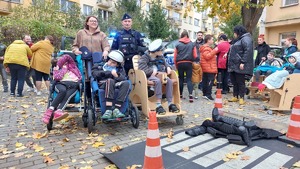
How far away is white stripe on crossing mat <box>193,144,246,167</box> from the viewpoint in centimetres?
347

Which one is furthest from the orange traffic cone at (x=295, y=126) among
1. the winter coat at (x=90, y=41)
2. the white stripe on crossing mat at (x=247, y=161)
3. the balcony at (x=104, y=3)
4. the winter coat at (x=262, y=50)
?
the balcony at (x=104, y=3)

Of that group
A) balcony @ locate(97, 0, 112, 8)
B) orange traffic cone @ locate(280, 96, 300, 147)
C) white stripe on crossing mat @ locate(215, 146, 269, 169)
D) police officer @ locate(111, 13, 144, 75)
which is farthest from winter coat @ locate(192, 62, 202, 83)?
balcony @ locate(97, 0, 112, 8)

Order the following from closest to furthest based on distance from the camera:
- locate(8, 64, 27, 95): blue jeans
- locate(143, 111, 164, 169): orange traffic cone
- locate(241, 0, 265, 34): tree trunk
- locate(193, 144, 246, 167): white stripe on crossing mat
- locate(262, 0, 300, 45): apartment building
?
locate(143, 111, 164, 169): orange traffic cone
locate(193, 144, 246, 167): white stripe on crossing mat
locate(8, 64, 27, 95): blue jeans
locate(241, 0, 265, 34): tree trunk
locate(262, 0, 300, 45): apartment building

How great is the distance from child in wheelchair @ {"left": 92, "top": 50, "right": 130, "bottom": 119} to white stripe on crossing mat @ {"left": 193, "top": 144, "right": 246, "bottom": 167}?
173 cm

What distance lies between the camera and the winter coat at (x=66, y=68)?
16.2 ft

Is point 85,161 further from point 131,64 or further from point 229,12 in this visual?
point 229,12

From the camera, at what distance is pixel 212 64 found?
8.09 meters

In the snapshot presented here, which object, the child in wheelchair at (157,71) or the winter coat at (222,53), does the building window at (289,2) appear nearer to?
the winter coat at (222,53)

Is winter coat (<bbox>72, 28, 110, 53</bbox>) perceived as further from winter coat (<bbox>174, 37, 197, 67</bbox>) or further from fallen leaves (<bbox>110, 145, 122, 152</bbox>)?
winter coat (<bbox>174, 37, 197, 67</bbox>)

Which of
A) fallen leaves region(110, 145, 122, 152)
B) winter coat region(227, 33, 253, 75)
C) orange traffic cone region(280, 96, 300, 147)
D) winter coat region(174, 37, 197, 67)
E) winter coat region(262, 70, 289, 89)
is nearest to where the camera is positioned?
fallen leaves region(110, 145, 122, 152)

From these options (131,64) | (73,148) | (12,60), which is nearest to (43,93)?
(12,60)

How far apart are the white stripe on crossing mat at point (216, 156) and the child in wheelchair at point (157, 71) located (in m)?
1.47

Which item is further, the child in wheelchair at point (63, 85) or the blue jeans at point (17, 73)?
the blue jeans at point (17, 73)

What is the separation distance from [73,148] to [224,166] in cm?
228
